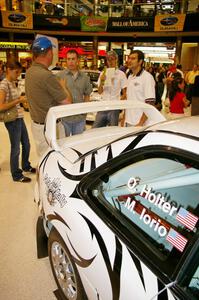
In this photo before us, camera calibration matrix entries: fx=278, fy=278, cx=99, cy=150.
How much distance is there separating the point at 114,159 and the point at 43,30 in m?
16.3

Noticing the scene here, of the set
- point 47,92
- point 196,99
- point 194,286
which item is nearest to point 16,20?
point 196,99

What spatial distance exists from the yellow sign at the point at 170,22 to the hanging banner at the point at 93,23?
9.28ft

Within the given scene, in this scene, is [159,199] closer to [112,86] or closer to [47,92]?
[47,92]

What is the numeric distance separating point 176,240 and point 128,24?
15881 millimetres

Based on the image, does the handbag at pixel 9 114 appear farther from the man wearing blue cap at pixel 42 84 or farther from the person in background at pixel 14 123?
the man wearing blue cap at pixel 42 84

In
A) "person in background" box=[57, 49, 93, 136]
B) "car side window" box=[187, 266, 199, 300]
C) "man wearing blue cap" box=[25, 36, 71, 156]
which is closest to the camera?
"car side window" box=[187, 266, 199, 300]

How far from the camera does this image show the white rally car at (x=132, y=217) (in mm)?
989

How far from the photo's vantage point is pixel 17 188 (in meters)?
3.42

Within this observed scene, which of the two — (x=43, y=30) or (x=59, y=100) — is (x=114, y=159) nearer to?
(x=59, y=100)

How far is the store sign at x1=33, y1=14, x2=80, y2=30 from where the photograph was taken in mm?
15297

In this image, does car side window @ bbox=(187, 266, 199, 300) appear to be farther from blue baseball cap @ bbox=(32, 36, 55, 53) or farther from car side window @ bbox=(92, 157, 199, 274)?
blue baseball cap @ bbox=(32, 36, 55, 53)

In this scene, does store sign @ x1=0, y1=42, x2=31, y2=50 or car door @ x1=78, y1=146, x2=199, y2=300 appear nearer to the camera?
car door @ x1=78, y1=146, x2=199, y2=300

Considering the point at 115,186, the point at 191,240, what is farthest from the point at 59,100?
the point at 191,240

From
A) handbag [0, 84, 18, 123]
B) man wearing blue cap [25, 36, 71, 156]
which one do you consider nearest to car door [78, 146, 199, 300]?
man wearing blue cap [25, 36, 71, 156]
